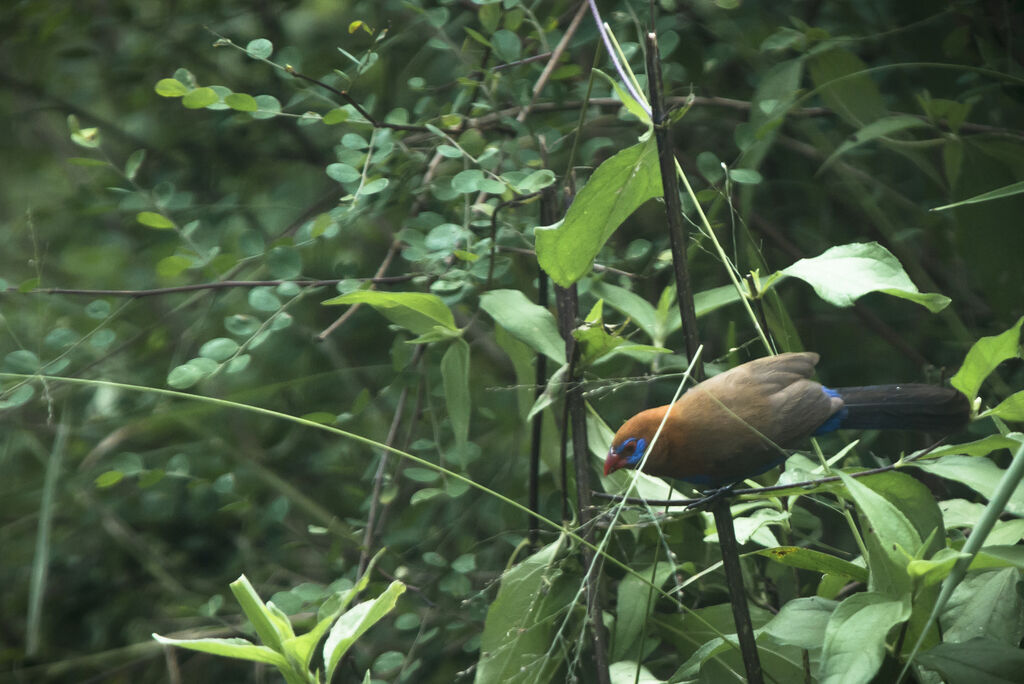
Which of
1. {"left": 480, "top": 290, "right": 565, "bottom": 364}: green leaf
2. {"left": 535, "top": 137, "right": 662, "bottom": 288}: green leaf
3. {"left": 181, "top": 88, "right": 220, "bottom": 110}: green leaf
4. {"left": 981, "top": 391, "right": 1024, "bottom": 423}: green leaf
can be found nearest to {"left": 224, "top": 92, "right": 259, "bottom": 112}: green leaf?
{"left": 181, "top": 88, "right": 220, "bottom": 110}: green leaf

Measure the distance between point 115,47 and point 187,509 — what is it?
97 cm

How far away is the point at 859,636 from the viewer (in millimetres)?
615

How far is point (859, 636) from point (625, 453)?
1.22ft

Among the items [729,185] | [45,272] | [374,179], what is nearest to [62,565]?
[45,272]

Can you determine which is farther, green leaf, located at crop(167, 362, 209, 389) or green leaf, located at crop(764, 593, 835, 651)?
green leaf, located at crop(167, 362, 209, 389)

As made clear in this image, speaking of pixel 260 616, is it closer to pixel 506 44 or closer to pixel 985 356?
pixel 985 356

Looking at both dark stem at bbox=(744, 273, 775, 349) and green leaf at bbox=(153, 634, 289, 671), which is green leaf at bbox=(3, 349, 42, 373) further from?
dark stem at bbox=(744, 273, 775, 349)

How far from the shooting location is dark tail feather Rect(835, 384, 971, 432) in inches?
32.4

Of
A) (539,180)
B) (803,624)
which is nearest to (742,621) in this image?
(803,624)

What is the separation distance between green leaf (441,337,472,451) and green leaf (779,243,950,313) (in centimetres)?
39

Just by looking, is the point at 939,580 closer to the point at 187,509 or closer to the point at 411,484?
the point at 411,484

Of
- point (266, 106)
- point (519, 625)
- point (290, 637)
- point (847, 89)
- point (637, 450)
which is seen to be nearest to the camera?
point (290, 637)

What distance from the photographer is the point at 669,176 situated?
0.75 meters

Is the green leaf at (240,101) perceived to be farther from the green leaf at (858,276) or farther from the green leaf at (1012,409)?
the green leaf at (1012,409)
